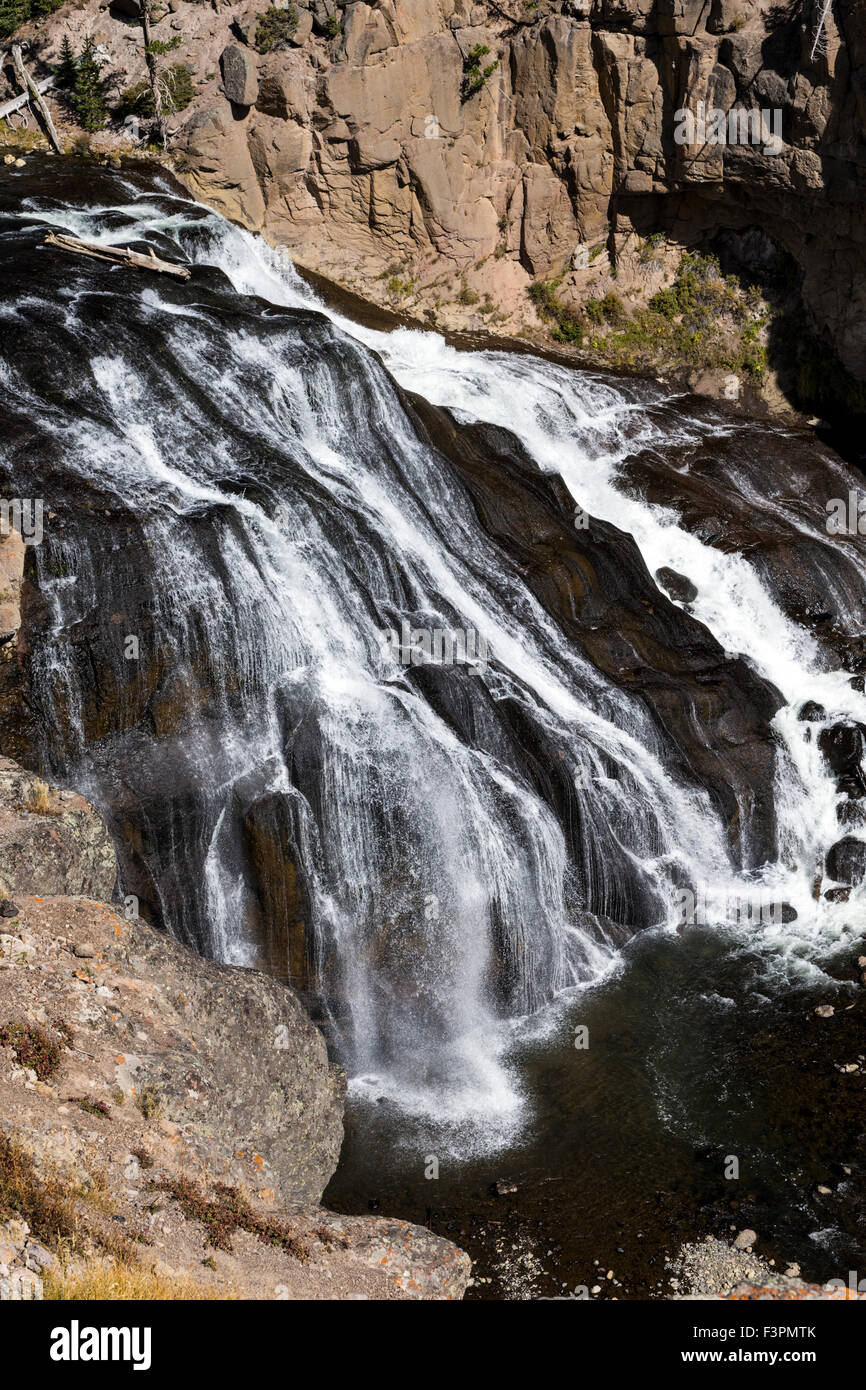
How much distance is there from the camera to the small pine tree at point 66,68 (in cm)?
2661

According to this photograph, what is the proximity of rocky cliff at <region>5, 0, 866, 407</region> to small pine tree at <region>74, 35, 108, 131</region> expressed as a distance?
53 centimetres

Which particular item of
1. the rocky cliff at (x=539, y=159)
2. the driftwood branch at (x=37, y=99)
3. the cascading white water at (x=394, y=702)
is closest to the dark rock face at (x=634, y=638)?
the cascading white water at (x=394, y=702)

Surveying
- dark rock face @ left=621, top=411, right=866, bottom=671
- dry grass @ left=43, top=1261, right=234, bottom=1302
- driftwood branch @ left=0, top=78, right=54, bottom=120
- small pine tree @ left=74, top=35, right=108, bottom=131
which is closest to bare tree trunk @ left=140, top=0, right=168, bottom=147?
small pine tree @ left=74, top=35, right=108, bottom=131

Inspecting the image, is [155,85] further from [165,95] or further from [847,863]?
[847,863]

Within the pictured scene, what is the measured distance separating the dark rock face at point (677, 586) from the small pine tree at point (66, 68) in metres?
18.5

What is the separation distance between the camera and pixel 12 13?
88.1 feet

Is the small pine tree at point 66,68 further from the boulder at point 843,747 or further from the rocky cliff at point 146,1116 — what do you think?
the boulder at point 843,747

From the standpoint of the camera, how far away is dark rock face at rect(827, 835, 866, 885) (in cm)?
1662

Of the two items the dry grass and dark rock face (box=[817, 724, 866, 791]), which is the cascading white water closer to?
dark rock face (box=[817, 724, 866, 791])

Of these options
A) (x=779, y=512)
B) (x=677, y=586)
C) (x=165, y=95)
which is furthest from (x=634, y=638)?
(x=165, y=95)

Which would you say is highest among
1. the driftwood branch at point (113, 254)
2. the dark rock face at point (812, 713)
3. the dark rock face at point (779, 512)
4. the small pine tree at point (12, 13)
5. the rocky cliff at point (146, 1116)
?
the small pine tree at point (12, 13)

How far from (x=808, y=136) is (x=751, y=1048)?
18917 mm

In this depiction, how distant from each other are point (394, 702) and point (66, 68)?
20092 mm
